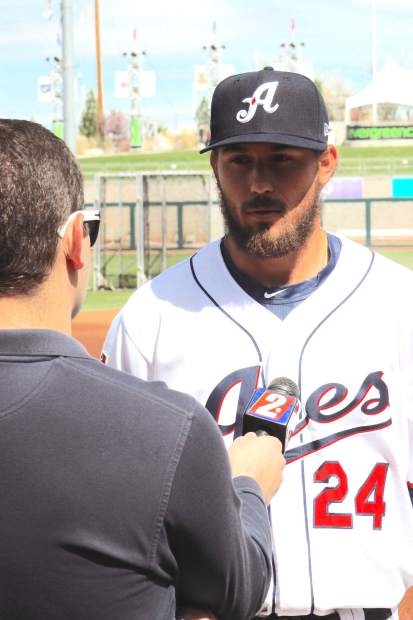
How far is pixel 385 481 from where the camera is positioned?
9.02ft

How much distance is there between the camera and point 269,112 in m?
2.90

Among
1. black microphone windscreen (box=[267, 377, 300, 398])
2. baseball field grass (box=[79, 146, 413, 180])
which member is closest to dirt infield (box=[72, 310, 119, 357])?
black microphone windscreen (box=[267, 377, 300, 398])

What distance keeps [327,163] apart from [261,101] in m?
0.32

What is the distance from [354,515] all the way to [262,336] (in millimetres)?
586

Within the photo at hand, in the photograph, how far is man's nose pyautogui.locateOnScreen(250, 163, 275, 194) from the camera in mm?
2941

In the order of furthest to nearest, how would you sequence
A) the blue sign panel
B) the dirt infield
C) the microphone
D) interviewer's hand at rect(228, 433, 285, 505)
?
the blue sign panel < the dirt infield < the microphone < interviewer's hand at rect(228, 433, 285, 505)

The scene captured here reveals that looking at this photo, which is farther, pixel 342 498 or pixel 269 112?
pixel 269 112

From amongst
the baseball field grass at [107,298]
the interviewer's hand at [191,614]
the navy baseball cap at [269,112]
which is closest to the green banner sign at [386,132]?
the baseball field grass at [107,298]

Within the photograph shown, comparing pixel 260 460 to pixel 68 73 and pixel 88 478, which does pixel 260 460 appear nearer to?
pixel 88 478

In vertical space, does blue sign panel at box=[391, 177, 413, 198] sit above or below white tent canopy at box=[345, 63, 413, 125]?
below

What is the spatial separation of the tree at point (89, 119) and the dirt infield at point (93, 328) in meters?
88.6

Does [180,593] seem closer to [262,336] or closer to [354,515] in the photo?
[354,515]

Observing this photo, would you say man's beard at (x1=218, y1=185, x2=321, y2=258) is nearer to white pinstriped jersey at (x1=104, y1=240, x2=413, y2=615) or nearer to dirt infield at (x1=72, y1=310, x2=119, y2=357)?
white pinstriped jersey at (x1=104, y1=240, x2=413, y2=615)

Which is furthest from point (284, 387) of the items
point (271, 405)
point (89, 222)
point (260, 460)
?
point (89, 222)
